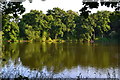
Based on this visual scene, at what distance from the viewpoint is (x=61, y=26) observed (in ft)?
202

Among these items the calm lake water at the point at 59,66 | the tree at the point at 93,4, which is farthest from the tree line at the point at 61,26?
the tree at the point at 93,4

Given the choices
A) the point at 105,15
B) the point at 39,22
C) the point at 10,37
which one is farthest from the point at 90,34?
the point at 10,37

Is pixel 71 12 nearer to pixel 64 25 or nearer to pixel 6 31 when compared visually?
pixel 64 25

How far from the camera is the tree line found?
5760 cm

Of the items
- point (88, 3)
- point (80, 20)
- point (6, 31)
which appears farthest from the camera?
point (80, 20)

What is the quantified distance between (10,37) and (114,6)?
50357 mm

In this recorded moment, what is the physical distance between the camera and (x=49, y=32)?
6325 centimetres

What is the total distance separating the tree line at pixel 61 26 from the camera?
57603mm

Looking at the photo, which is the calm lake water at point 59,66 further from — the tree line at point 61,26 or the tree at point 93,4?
the tree line at point 61,26

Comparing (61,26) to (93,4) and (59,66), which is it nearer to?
(59,66)

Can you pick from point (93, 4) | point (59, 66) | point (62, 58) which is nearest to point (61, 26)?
point (62, 58)

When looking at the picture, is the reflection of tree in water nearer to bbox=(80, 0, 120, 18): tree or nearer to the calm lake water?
the calm lake water

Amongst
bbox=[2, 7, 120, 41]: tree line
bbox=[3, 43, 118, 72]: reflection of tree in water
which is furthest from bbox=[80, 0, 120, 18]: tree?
bbox=[2, 7, 120, 41]: tree line

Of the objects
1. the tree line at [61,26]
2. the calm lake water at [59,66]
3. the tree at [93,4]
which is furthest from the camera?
the tree line at [61,26]
